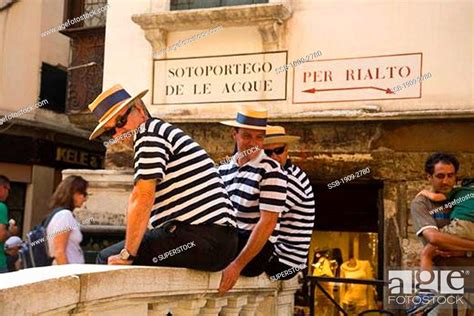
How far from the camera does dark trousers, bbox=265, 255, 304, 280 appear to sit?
3763 mm

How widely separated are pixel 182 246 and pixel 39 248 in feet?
6.73

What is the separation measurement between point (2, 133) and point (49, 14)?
2.04 m

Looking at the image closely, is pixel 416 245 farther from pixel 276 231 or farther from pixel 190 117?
pixel 276 231

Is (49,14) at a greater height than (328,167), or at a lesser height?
greater


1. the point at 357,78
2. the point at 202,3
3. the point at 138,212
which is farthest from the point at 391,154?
the point at 138,212

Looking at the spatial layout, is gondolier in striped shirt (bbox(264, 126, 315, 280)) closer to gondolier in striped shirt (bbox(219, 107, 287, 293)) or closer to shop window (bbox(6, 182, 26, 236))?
gondolier in striped shirt (bbox(219, 107, 287, 293))

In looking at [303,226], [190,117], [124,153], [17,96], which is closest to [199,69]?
[190,117]

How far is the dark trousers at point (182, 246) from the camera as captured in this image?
9.70 feet

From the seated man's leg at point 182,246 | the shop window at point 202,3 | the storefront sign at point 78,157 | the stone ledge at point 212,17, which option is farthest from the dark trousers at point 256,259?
the storefront sign at point 78,157

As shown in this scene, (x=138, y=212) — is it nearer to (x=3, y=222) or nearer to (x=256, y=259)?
(x=256, y=259)

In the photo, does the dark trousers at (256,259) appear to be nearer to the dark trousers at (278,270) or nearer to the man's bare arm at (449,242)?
the dark trousers at (278,270)

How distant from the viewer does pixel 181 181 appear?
3000mm

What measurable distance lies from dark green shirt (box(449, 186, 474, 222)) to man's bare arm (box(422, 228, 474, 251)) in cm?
12

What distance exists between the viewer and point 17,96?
36.2 ft
